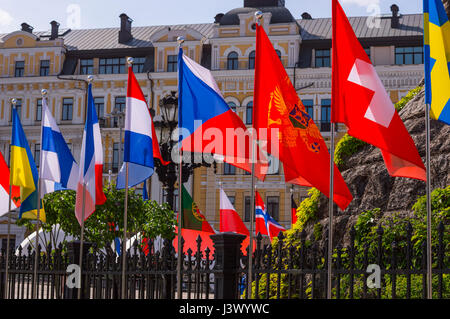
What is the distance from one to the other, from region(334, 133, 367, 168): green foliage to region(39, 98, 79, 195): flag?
3.88 metres

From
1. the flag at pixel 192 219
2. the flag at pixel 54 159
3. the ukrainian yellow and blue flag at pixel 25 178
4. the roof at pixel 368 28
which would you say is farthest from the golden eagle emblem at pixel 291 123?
the roof at pixel 368 28

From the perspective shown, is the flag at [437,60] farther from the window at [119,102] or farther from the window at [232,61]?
the window at [119,102]

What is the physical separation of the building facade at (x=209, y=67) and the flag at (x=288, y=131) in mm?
28881

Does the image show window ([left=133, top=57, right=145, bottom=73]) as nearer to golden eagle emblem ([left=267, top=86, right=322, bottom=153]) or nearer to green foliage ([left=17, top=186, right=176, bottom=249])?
green foliage ([left=17, top=186, right=176, bottom=249])

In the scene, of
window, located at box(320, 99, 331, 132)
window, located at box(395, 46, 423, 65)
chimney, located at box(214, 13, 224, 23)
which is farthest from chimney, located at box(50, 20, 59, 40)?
window, located at box(395, 46, 423, 65)

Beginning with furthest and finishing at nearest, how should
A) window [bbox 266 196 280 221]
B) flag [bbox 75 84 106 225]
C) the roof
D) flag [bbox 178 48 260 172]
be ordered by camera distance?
1. the roof
2. window [bbox 266 196 280 221]
3. flag [bbox 75 84 106 225]
4. flag [bbox 178 48 260 172]

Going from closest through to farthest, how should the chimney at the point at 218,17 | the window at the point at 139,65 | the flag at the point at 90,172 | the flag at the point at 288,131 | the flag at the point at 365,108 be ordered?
the flag at the point at 365,108, the flag at the point at 288,131, the flag at the point at 90,172, the window at the point at 139,65, the chimney at the point at 218,17

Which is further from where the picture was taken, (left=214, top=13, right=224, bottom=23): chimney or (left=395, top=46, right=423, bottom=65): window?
(left=214, top=13, right=224, bottom=23): chimney

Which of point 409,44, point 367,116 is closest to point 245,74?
point 409,44

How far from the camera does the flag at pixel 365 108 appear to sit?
6.78 meters

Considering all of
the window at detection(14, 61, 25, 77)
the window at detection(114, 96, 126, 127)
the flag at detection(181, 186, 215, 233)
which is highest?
the window at detection(14, 61, 25, 77)

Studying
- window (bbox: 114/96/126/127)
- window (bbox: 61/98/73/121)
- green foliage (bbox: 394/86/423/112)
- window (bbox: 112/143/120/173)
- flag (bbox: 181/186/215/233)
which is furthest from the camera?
window (bbox: 61/98/73/121)

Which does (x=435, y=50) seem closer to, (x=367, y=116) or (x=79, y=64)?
(x=367, y=116)

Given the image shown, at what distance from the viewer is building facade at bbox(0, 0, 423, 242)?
37.5 meters
